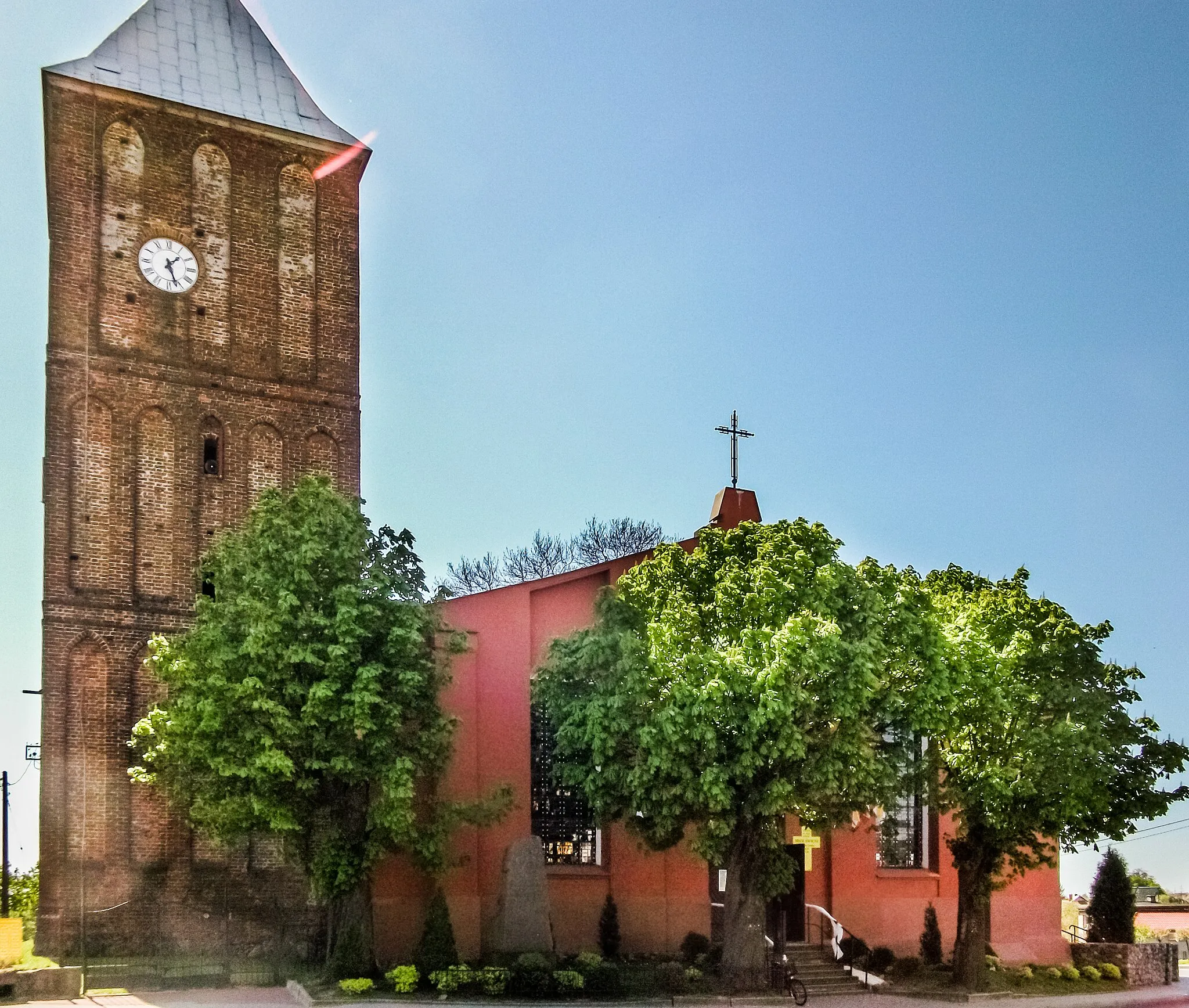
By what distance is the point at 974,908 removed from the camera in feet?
91.8

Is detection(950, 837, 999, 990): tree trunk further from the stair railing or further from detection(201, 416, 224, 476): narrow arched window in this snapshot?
detection(201, 416, 224, 476): narrow arched window

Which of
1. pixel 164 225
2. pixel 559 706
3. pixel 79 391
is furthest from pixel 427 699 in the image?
pixel 164 225

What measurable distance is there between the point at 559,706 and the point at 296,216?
1410 cm

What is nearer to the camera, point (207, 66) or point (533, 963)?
point (533, 963)

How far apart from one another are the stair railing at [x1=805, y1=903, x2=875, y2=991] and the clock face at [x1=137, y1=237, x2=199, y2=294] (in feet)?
Answer: 63.9

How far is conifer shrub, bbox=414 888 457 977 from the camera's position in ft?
81.8

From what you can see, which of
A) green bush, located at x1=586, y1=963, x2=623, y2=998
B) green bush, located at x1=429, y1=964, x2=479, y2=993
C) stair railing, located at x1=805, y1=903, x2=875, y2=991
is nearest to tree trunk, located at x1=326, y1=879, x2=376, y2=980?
green bush, located at x1=429, y1=964, x2=479, y2=993

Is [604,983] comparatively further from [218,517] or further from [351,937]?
[218,517]

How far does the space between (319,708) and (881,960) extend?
547 inches

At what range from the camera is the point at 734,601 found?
25.0 meters

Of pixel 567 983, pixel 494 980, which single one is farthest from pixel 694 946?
pixel 494 980

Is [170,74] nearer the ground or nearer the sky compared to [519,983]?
nearer the sky

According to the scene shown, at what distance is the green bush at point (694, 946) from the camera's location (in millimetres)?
28531

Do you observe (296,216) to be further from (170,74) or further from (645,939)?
(645,939)
